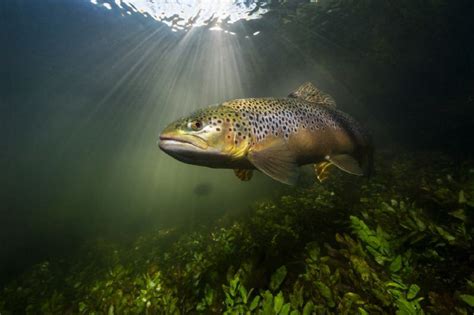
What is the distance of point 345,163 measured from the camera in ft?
13.0

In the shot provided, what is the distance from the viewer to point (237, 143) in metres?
2.97

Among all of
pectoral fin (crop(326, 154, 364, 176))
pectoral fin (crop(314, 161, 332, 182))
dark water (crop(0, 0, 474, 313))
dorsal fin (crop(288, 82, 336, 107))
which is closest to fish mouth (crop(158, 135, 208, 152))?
pectoral fin (crop(326, 154, 364, 176))

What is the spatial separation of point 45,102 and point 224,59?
2028cm

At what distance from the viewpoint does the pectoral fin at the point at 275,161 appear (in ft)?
9.49

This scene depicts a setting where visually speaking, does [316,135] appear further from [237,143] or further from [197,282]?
[197,282]

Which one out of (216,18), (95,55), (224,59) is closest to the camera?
(216,18)

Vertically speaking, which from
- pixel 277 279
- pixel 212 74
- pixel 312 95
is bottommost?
pixel 212 74

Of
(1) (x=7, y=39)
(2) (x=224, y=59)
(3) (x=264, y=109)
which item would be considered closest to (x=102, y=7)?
(1) (x=7, y=39)

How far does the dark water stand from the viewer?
15898 mm

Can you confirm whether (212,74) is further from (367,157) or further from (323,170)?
(323,170)

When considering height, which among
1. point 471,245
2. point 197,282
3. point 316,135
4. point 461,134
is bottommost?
point 461,134

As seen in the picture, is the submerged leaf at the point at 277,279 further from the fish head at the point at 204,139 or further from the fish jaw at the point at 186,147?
the fish jaw at the point at 186,147

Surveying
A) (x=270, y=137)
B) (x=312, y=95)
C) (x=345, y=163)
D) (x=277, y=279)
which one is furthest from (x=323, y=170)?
(x=277, y=279)

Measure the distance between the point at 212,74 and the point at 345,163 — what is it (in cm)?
2201
